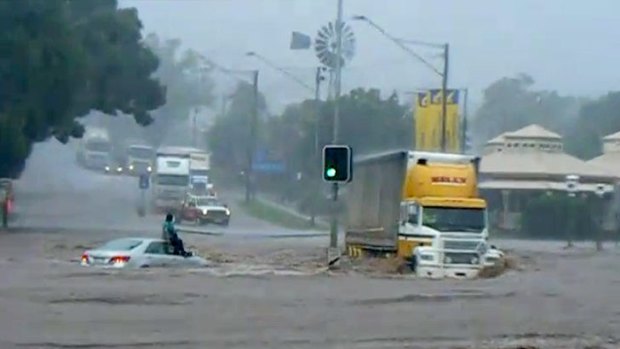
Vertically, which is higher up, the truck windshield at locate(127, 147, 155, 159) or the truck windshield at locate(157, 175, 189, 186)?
the truck windshield at locate(127, 147, 155, 159)

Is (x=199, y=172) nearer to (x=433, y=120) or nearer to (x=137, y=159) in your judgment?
(x=137, y=159)

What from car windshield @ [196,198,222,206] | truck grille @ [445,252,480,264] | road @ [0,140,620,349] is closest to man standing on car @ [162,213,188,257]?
road @ [0,140,620,349]

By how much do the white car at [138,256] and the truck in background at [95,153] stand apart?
92.4m

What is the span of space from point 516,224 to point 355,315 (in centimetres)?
5789

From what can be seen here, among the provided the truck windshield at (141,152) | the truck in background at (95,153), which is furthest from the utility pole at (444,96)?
the truck in background at (95,153)

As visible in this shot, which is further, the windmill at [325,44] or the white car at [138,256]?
the windmill at [325,44]

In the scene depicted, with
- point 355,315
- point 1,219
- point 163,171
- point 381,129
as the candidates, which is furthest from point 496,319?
point 381,129

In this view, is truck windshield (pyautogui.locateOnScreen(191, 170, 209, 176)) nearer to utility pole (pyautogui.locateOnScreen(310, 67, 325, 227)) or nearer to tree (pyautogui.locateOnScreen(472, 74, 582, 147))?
utility pole (pyautogui.locateOnScreen(310, 67, 325, 227))

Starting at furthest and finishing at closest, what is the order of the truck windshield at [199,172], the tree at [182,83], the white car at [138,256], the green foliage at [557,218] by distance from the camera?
the tree at [182,83]
the truck windshield at [199,172]
the green foliage at [557,218]
the white car at [138,256]

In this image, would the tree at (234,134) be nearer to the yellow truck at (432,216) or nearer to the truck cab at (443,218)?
the yellow truck at (432,216)

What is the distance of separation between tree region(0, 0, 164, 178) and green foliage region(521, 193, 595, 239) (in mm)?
19658

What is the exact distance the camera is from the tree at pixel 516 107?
161m

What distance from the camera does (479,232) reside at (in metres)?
40.9

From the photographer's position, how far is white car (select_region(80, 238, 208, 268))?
35688 millimetres
